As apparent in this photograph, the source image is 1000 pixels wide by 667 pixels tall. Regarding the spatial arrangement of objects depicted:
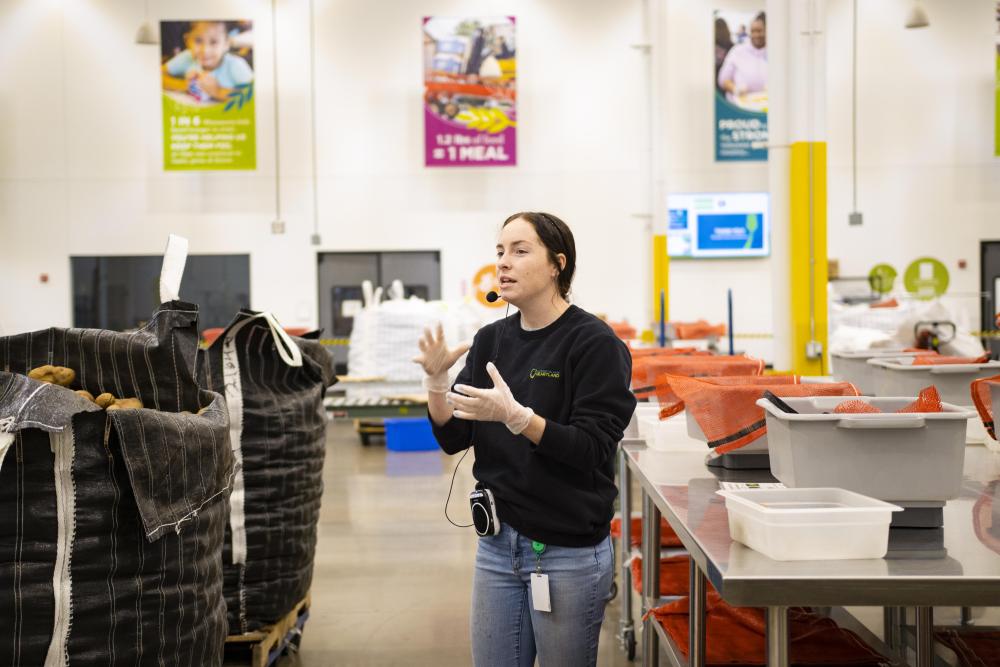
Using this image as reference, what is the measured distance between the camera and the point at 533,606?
→ 6.62ft

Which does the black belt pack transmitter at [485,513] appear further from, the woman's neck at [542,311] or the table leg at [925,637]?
the table leg at [925,637]

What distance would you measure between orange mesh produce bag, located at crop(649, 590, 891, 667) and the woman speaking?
1.49 feet

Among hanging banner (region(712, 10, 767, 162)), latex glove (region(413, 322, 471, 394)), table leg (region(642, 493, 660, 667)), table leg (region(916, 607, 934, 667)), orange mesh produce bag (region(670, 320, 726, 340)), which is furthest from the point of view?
hanging banner (region(712, 10, 767, 162))

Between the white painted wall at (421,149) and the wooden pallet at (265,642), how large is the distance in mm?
9619

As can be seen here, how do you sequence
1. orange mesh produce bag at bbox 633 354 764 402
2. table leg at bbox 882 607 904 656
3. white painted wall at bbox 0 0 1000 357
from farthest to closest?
white painted wall at bbox 0 0 1000 357
orange mesh produce bag at bbox 633 354 764 402
table leg at bbox 882 607 904 656

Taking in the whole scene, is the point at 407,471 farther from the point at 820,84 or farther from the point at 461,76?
the point at 461,76

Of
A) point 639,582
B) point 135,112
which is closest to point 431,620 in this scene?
point 639,582

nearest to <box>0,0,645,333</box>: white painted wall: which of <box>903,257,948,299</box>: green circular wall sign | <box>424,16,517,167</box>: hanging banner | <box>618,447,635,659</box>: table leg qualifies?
<box>424,16,517,167</box>: hanging banner

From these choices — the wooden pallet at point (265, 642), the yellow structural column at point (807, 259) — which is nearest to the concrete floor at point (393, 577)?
the wooden pallet at point (265, 642)

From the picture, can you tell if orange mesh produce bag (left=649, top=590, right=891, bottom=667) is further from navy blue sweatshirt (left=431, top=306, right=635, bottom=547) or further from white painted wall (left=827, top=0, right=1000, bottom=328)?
white painted wall (left=827, top=0, right=1000, bottom=328)

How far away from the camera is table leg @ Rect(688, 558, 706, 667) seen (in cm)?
205

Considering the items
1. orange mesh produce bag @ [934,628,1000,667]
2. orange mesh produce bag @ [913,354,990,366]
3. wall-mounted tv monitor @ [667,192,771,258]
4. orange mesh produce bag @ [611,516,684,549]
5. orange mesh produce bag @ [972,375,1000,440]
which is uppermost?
wall-mounted tv monitor @ [667,192,771,258]

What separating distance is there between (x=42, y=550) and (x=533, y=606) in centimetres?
99

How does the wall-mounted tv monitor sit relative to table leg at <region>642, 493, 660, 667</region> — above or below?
above
